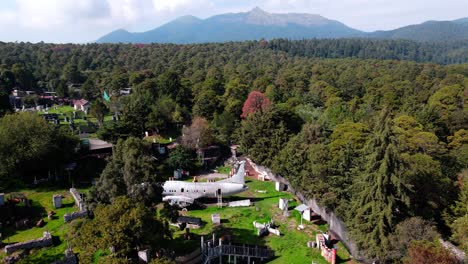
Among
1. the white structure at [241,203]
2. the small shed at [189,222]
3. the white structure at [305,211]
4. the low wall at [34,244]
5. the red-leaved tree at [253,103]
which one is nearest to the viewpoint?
the low wall at [34,244]

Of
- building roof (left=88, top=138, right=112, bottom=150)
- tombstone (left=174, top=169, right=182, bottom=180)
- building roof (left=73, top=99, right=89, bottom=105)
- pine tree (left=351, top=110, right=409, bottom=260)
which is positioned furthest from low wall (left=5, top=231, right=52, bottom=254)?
building roof (left=73, top=99, right=89, bottom=105)

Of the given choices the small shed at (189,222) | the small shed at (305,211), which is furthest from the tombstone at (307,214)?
the small shed at (189,222)

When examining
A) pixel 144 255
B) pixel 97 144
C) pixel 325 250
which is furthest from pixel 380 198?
pixel 97 144

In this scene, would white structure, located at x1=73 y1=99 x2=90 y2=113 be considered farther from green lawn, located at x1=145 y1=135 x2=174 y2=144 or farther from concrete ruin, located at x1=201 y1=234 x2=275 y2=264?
concrete ruin, located at x1=201 y1=234 x2=275 y2=264

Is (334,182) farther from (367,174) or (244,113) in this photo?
(244,113)

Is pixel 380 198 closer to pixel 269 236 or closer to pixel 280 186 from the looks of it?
pixel 269 236

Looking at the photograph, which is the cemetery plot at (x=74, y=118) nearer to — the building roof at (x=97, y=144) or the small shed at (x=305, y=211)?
the building roof at (x=97, y=144)
